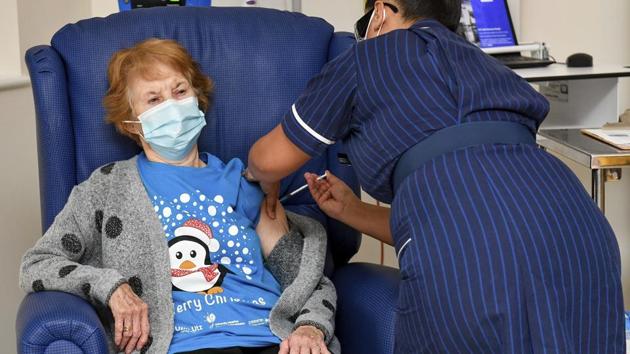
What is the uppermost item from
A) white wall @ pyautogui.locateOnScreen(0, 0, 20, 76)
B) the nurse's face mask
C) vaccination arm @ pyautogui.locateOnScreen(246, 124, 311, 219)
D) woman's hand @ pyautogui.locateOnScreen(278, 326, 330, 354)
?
the nurse's face mask

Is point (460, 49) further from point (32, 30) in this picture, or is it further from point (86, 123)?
point (32, 30)

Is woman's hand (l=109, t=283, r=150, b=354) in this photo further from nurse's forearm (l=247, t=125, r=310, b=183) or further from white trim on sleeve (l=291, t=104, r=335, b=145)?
white trim on sleeve (l=291, t=104, r=335, b=145)

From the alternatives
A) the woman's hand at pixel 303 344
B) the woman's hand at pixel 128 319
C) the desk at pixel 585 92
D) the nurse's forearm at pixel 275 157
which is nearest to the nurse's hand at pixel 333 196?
the nurse's forearm at pixel 275 157

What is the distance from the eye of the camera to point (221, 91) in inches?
82.0

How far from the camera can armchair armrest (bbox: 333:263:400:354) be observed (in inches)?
68.0

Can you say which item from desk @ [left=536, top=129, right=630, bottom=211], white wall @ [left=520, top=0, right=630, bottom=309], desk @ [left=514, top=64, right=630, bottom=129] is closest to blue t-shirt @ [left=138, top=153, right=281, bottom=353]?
desk @ [left=536, top=129, right=630, bottom=211]

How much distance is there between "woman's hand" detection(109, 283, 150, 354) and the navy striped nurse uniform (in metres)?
0.46

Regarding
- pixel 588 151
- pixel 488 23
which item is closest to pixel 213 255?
pixel 588 151

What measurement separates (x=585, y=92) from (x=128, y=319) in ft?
6.24

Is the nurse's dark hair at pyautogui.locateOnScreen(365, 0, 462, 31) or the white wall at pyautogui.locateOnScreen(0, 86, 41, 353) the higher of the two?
the nurse's dark hair at pyautogui.locateOnScreen(365, 0, 462, 31)

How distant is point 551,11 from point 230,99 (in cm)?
189

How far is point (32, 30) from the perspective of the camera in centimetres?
294

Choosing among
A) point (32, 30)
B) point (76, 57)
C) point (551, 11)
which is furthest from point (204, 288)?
point (551, 11)

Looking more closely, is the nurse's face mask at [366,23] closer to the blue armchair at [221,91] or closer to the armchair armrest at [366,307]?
the blue armchair at [221,91]
